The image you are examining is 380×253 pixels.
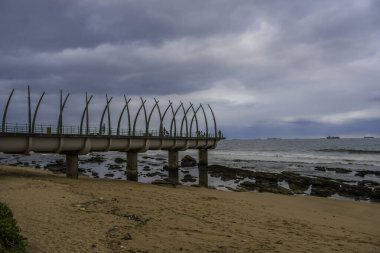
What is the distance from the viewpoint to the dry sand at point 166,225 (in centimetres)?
1056

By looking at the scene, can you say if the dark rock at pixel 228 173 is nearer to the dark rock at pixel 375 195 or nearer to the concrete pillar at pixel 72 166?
the dark rock at pixel 375 195

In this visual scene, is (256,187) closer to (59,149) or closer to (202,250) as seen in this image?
(59,149)

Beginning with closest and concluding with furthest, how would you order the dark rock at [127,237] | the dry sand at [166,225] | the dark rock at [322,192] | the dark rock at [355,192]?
1. the dry sand at [166,225]
2. the dark rock at [127,237]
3. the dark rock at [355,192]
4. the dark rock at [322,192]

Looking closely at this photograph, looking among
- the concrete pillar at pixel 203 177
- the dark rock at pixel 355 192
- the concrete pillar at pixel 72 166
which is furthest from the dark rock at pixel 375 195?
the concrete pillar at pixel 72 166

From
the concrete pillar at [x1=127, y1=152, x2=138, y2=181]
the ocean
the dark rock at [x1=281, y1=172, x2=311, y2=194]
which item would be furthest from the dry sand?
the concrete pillar at [x1=127, y1=152, x2=138, y2=181]

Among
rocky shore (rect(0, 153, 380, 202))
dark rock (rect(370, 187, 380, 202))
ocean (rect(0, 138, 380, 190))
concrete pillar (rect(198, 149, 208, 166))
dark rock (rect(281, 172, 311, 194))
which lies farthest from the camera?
concrete pillar (rect(198, 149, 208, 166))

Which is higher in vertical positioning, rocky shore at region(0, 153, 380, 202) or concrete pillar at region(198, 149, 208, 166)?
concrete pillar at region(198, 149, 208, 166)

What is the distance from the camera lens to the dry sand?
34.7 feet

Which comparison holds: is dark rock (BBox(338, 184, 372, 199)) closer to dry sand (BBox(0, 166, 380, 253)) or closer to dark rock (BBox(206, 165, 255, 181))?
dry sand (BBox(0, 166, 380, 253))

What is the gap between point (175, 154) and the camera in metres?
47.9

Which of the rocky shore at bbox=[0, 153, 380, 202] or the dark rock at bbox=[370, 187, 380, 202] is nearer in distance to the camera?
the dark rock at bbox=[370, 187, 380, 202]

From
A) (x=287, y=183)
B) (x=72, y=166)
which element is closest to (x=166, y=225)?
(x=72, y=166)

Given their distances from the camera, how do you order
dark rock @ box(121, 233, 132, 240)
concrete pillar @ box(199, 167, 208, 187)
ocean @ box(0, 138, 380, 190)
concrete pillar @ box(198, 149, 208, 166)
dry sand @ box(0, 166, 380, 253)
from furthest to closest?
concrete pillar @ box(198, 149, 208, 166)
ocean @ box(0, 138, 380, 190)
concrete pillar @ box(199, 167, 208, 187)
dark rock @ box(121, 233, 132, 240)
dry sand @ box(0, 166, 380, 253)

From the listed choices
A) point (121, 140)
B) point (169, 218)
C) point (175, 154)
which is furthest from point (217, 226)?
point (175, 154)
